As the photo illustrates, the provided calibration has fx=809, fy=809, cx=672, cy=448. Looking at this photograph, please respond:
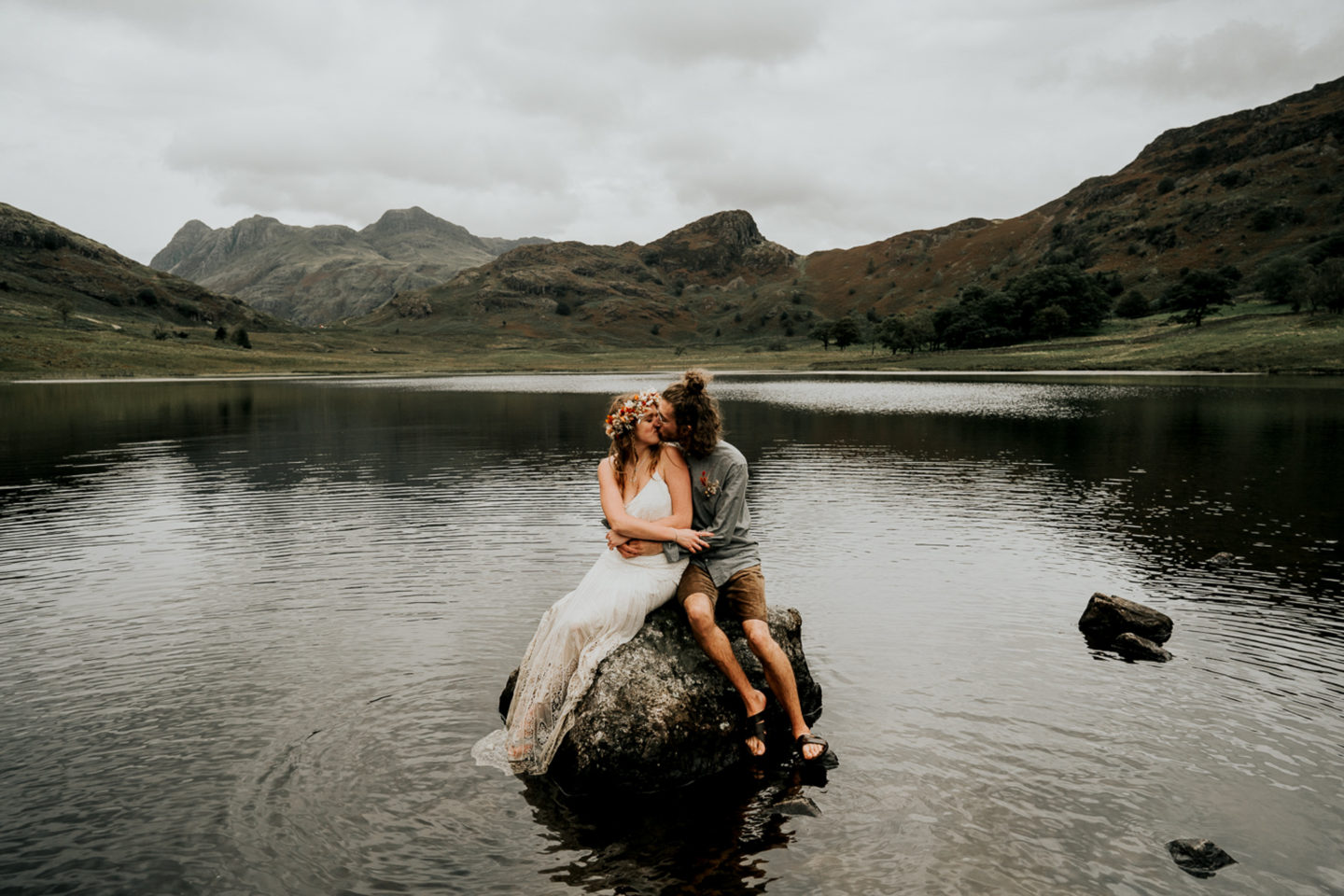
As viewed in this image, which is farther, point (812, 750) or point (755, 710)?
point (755, 710)

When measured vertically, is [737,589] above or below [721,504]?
below

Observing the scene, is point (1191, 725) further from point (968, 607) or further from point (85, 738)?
point (85, 738)

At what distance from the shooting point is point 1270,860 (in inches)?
306

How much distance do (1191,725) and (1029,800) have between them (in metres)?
3.48

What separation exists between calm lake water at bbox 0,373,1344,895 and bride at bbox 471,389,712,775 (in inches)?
26.8

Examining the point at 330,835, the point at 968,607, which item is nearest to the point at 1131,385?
the point at 968,607

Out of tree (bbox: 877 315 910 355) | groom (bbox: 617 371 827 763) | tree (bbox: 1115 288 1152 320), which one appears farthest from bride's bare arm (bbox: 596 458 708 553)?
tree (bbox: 1115 288 1152 320)

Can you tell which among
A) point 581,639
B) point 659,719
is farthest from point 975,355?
point 659,719

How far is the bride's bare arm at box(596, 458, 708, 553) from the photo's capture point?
970 cm

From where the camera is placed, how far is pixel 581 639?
9977 millimetres

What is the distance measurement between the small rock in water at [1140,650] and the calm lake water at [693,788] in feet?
1.51

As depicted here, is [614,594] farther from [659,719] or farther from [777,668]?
[777,668]

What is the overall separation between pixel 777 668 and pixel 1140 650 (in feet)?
23.5

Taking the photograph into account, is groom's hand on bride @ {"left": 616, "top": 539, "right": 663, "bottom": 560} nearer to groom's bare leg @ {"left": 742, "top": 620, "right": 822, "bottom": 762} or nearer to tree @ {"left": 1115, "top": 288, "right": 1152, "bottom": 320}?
groom's bare leg @ {"left": 742, "top": 620, "right": 822, "bottom": 762}
